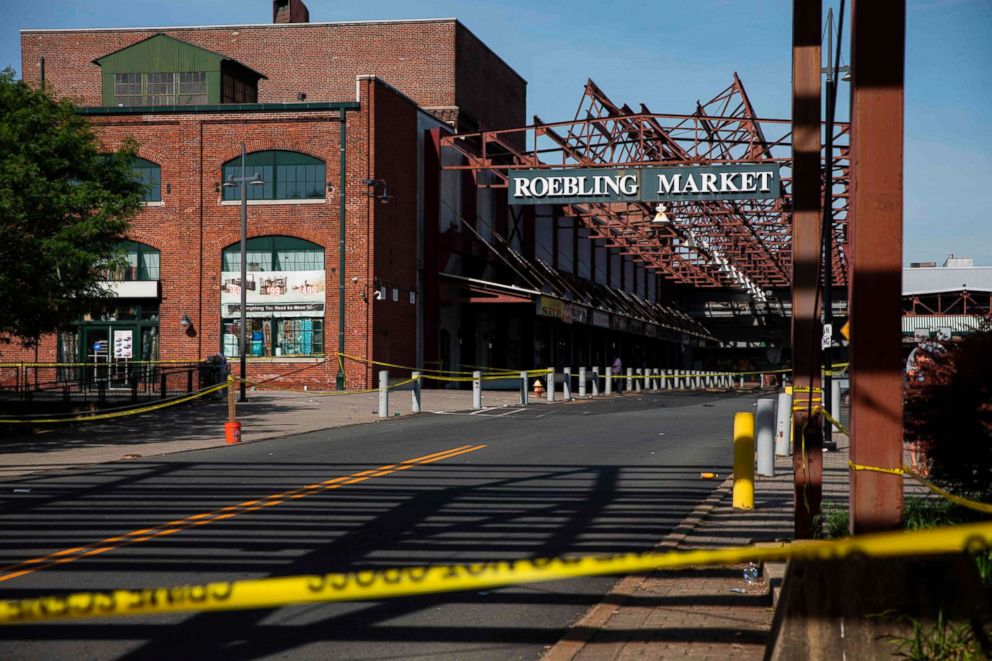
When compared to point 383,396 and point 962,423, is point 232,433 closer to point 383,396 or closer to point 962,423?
point 383,396

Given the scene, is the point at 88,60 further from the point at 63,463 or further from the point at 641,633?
the point at 641,633

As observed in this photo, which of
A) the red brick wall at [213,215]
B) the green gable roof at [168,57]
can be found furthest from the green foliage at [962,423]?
the green gable roof at [168,57]

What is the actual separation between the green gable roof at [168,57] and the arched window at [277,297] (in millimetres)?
12695

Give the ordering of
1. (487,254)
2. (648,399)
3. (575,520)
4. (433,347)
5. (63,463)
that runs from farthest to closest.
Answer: (487,254) → (433,347) → (648,399) → (63,463) → (575,520)

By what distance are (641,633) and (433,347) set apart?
133ft

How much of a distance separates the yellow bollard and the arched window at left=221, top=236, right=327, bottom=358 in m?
32.4

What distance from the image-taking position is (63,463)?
56.6 ft

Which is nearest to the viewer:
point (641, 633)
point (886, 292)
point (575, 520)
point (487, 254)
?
point (886, 292)

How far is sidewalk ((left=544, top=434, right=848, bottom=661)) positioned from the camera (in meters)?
6.27

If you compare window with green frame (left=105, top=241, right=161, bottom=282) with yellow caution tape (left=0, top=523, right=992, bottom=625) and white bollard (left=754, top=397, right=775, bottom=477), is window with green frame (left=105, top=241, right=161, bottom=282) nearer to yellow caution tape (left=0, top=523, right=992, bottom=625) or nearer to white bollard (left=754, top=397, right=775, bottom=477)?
white bollard (left=754, top=397, right=775, bottom=477)

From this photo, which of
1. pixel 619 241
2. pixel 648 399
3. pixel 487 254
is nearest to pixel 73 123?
pixel 648 399

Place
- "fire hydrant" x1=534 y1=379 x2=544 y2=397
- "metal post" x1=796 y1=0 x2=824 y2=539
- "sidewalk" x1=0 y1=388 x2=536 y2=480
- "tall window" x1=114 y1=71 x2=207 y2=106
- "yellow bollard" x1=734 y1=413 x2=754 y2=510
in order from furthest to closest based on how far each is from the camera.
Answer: "tall window" x1=114 y1=71 x2=207 y2=106, "fire hydrant" x1=534 y1=379 x2=544 y2=397, "sidewalk" x1=0 y1=388 x2=536 y2=480, "yellow bollard" x1=734 y1=413 x2=754 y2=510, "metal post" x1=796 y1=0 x2=824 y2=539

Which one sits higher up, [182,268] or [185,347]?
Answer: [182,268]

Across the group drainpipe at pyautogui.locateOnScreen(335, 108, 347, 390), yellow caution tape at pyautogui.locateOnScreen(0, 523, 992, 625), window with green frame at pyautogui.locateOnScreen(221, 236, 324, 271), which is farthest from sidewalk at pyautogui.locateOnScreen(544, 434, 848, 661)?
window with green frame at pyautogui.locateOnScreen(221, 236, 324, 271)
